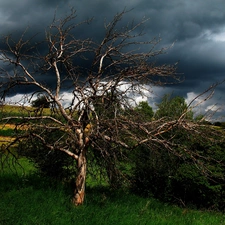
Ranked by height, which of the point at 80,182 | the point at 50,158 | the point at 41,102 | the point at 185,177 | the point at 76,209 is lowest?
the point at 76,209

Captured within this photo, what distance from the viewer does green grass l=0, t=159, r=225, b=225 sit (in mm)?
10016

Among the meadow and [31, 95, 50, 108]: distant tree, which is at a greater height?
[31, 95, 50, 108]: distant tree

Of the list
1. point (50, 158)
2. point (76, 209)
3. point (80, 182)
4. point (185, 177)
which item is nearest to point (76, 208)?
point (76, 209)

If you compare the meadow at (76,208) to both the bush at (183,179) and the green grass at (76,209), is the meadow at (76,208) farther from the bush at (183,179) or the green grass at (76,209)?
the bush at (183,179)

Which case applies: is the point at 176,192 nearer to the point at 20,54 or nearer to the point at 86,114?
the point at 86,114

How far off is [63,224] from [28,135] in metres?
3.69

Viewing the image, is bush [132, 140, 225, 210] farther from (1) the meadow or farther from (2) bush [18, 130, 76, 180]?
(2) bush [18, 130, 76, 180]

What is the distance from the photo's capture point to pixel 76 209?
435 inches

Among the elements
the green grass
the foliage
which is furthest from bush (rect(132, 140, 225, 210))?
the green grass

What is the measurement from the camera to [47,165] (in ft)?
48.1

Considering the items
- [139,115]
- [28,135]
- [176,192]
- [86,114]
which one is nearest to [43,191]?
[28,135]

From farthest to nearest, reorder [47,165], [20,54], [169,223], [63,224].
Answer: [47,165], [20,54], [169,223], [63,224]

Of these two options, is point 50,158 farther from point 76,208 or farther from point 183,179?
point 183,179

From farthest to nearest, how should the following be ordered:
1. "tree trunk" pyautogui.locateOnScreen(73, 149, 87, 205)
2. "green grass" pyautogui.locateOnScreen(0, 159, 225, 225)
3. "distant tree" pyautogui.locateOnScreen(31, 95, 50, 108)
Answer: "distant tree" pyautogui.locateOnScreen(31, 95, 50, 108)
"tree trunk" pyautogui.locateOnScreen(73, 149, 87, 205)
"green grass" pyautogui.locateOnScreen(0, 159, 225, 225)
